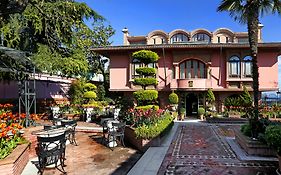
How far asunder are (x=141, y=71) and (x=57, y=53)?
6.19 m

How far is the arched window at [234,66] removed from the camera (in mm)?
22828

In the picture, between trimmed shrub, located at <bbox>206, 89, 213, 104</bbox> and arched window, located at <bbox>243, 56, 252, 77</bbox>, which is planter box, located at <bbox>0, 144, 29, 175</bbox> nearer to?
trimmed shrub, located at <bbox>206, 89, 213, 104</bbox>

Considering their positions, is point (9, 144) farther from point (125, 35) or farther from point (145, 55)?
point (125, 35)

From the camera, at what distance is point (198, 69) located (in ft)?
77.1

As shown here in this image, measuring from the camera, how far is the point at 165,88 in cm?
2352

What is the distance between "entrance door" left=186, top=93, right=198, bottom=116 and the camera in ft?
77.9

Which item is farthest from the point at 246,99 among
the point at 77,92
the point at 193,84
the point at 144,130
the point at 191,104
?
the point at 77,92

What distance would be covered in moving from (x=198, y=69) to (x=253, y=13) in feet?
45.0

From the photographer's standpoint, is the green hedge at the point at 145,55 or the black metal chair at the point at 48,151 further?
the green hedge at the point at 145,55

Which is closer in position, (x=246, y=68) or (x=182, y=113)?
(x=182, y=113)

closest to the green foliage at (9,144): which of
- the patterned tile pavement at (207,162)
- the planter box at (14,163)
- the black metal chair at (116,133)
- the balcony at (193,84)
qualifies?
the planter box at (14,163)

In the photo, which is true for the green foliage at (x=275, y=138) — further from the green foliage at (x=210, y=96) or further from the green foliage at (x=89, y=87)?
the green foliage at (x=89, y=87)

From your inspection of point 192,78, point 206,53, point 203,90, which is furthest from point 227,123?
point 206,53

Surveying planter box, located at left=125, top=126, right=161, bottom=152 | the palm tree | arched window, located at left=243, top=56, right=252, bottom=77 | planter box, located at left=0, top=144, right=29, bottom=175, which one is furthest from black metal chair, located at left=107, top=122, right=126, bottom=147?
arched window, located at left=243, top=56, right=252, bottom=77
